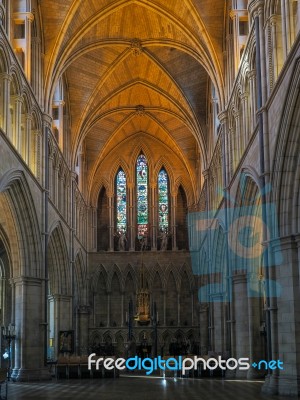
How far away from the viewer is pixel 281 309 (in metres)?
20.0

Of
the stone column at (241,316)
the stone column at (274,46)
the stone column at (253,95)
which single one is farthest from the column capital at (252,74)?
the stone column at (241,316)

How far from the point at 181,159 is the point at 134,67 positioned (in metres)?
11.2

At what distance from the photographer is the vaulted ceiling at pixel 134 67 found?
31688mm

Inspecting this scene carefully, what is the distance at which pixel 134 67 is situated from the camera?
1592 inches

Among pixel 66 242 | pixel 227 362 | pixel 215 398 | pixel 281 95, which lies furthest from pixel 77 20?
pixel 215 398

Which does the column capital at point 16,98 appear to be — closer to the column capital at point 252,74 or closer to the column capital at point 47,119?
the column capital at point 47,119

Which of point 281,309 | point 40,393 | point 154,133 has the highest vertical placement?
point 154,133

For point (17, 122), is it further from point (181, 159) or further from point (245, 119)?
point (181, 159)

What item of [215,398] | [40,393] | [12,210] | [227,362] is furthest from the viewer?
[227,362]

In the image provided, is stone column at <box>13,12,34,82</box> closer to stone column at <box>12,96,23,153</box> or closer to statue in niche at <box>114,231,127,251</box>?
stone column at <box>12,96,23,153</box>

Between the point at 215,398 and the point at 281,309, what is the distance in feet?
10.9

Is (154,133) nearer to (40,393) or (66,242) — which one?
(66,242)

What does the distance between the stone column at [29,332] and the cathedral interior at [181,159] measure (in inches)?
3.2

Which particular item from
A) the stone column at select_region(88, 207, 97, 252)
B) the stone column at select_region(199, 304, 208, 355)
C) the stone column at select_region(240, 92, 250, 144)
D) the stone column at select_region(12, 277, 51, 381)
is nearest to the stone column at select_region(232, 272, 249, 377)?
the stone column at select_region(240, 92, 250, 144)
